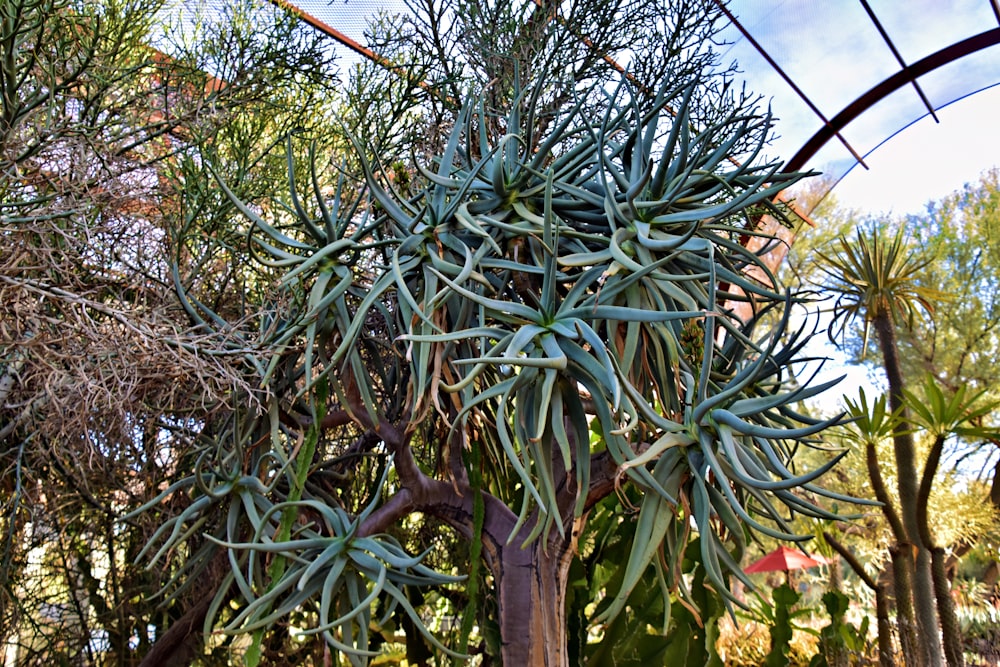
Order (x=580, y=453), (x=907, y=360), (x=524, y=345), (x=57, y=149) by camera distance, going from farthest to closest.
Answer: (x=907, y=360)
(x=57, y=149)
(x=580, y=453)
(x=524, y=345)

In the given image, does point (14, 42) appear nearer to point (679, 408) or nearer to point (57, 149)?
point (57, 149)

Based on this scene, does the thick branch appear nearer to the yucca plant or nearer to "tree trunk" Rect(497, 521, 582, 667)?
the yucca plant

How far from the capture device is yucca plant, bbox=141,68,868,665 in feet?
4.45

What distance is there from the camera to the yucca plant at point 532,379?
1355 mm

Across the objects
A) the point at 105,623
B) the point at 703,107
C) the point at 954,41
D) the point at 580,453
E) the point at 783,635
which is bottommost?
the point at 783,635

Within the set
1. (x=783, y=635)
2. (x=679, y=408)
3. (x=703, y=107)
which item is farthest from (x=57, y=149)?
(x=783, y=635)

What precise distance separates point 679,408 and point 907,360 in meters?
9.42

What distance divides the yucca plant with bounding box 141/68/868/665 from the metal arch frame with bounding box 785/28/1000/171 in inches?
190

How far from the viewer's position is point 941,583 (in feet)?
15.1

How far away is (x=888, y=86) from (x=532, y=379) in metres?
5.64

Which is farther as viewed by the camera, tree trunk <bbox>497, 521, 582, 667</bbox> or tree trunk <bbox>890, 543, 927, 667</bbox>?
tree trunk <bbox>890, 543, 927, 667</bbox>

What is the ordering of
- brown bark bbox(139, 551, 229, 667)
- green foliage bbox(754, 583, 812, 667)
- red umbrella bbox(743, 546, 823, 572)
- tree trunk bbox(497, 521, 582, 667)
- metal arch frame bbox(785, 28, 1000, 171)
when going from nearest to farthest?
tree trunk bbox(497, 521, 582, 667) → brown bark bbox(139, 551, 229, 667) → green foliage bbox(754, 583, 812, 667) → metal arch frame bbox(785, 28, 1000, 171) → red umbrella bbox(743, 546, 823, 572)

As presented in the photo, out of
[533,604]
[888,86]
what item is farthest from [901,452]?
[533,604]

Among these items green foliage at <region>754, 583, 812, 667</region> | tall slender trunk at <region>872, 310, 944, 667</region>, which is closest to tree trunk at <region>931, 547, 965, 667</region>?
tall slender trunk at <region>872, 310, 944, 667</region>
